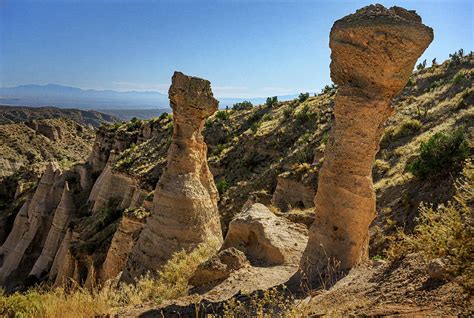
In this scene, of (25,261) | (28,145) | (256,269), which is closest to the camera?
(256,269)

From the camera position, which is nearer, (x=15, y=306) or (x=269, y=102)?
(x=15, y=306)

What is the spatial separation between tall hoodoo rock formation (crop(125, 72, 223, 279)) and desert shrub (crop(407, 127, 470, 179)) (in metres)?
7.35

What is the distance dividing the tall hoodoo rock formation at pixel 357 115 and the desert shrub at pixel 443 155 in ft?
25.3

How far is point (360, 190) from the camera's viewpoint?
22.9 feet

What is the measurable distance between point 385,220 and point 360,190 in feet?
23.6

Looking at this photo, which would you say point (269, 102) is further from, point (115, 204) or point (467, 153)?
point (467, 153)

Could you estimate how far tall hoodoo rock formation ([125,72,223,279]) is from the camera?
35.1 feet

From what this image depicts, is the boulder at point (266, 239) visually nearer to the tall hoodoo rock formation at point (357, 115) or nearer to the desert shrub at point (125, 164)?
the tall hoodoo rock formation at point (357, 115)

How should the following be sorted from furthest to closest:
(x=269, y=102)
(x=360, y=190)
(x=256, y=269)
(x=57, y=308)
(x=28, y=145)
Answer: (x=28, y=145) < (x=269, y=102) < (x=256, y=269) < (x=360, y=190) < (x=57, y=308)

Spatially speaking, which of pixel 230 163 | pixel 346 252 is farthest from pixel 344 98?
pixel 230 163

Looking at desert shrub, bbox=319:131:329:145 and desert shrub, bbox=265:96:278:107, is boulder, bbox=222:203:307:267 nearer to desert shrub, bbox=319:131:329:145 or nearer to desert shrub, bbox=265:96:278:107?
desert shrub, bbox=319:131:329:145

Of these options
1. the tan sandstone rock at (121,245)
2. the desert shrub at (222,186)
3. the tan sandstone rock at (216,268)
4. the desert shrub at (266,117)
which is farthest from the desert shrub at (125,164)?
the tan sandstone rock at (216,268)

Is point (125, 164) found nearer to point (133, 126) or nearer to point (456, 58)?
point (133, 126)

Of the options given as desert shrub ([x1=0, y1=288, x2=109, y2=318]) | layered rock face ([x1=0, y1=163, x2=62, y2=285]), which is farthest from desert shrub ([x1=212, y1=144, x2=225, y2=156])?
desert shrub ([x1=0, y1=288, x2=109, y2=318])
